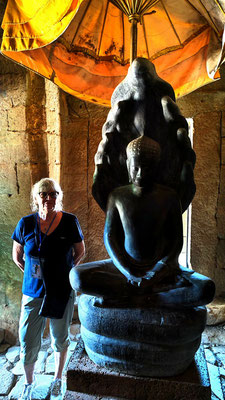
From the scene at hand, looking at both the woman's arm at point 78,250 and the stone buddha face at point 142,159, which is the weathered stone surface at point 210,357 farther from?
the stone buddha face at point 142,159

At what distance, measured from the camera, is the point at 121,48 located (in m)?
2.89

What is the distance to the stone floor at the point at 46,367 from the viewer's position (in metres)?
2.16

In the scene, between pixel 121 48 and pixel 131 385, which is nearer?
pixel 131 385

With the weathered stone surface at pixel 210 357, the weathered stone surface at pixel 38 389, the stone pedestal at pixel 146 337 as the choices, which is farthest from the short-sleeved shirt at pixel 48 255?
the weathered stone surface at pixel 210 357

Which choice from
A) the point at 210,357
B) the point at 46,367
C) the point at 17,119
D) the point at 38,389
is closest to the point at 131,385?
the point at 38,389

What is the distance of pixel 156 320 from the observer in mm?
1415

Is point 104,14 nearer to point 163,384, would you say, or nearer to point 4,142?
point 4,142

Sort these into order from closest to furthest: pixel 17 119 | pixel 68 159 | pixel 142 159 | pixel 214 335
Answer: pixel 142 159
pixel 17 119
pixel 214 335
pixel 68 159

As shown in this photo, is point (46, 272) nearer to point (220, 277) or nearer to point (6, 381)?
point (6, 381)

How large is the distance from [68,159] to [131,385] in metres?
2.52

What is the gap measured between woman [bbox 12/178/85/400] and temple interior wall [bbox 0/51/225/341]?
3.26 ft

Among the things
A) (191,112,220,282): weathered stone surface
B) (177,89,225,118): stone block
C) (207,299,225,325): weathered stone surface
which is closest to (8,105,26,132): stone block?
(177,89,225,118): stone block

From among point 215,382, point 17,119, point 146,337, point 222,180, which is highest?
point 17,119

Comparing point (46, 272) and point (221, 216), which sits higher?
point (221, 216)
